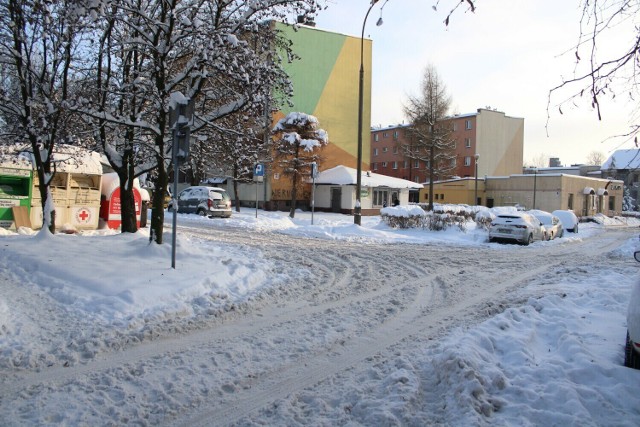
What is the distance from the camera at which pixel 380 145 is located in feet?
245

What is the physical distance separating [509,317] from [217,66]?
239 inches

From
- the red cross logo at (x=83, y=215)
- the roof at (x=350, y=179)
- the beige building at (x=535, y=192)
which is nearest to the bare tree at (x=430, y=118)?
the roof at (x=350, y=179)

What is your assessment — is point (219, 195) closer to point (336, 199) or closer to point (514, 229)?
point (336, 199)

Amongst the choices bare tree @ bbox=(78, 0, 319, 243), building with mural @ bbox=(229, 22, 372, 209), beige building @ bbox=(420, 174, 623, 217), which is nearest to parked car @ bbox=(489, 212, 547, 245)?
bare tree @ bbox=(78, 0, 319, 243)

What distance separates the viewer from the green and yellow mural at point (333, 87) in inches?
1580

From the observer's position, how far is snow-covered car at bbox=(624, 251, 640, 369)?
420 cm

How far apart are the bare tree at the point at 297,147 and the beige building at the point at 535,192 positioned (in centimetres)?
2472

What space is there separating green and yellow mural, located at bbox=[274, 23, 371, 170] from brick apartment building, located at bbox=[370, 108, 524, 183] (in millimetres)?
17150

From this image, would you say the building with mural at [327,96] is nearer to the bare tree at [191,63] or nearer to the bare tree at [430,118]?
the bare tree at [430,118]

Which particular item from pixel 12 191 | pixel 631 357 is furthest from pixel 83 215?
pixel 631 357

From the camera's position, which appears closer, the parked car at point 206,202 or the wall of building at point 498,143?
the parked car at point 206,202

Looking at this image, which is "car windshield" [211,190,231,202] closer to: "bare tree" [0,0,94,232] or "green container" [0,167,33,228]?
"green container" [0,167,33,228]

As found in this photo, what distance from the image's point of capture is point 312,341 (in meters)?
5.76

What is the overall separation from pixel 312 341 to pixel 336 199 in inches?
1263
